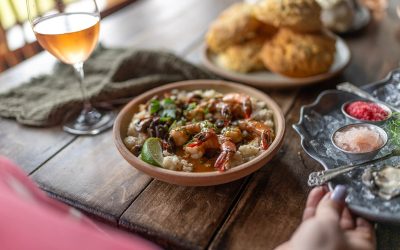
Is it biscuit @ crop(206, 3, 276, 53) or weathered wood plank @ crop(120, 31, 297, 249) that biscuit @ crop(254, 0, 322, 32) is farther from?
weathered wood plank @ crop(120, 31, 297, 249)

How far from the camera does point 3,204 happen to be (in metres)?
0.81

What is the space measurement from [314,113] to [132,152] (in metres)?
0.57

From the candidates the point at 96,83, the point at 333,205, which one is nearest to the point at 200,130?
the point at 333,205

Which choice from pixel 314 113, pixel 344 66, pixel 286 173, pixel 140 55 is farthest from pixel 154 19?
pixel 286 173

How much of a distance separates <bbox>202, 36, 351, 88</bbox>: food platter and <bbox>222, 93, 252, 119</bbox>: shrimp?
0.26m

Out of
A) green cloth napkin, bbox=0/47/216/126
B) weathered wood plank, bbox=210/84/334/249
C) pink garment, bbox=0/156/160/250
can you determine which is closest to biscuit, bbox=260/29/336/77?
green cloth napkin, bbox=0/47/216/126

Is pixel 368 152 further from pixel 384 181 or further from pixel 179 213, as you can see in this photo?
pixel 179 213

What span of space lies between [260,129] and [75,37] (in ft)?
2.00

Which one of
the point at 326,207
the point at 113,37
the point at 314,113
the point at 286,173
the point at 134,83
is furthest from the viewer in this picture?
the point at 113,37

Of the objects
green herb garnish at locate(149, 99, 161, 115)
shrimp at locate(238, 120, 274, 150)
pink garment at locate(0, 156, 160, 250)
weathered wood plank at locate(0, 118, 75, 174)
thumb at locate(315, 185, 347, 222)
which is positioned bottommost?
weathered wood plank at locate(0, 118, 75, 174)

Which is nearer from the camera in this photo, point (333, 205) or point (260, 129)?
point (333, 205)

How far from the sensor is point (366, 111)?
1.25 meters

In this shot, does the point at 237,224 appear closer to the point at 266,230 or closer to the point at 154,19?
the point at 266,230

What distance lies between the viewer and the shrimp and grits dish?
109 cm
